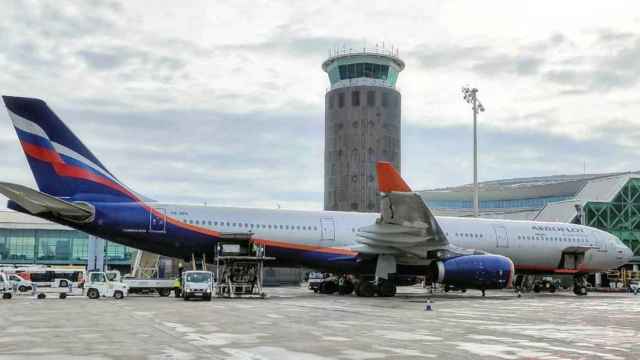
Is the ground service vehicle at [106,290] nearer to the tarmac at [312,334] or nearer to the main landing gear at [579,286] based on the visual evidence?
the tarmac at [312,334]

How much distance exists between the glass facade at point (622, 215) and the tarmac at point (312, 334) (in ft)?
130

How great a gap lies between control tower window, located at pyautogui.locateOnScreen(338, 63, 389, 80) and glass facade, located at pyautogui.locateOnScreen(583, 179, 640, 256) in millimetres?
34252

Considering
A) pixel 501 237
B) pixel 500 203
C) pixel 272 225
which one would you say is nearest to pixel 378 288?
pixel 272 225

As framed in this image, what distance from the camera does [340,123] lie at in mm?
88312

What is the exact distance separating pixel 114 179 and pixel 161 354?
807 inches

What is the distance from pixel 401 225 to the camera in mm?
29906

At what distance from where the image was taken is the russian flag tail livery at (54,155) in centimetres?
2766

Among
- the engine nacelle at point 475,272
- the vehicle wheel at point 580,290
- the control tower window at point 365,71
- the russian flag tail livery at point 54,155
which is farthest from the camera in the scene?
the control tower window at point 365,71

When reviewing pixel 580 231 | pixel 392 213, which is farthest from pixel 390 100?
pixel 392 213

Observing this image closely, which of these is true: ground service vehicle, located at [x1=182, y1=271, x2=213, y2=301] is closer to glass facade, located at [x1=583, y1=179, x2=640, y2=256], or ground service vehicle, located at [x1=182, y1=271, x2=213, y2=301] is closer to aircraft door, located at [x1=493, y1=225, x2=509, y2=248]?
aircraft door, located at [x1=493, y1=225, x2=509, y2=248]

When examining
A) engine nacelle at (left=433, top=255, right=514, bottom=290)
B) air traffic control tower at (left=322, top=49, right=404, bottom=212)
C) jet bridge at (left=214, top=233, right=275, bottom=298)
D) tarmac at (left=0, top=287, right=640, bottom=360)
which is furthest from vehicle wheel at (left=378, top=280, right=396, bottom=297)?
air traffic control tower at (left=322, top=49, right=404, bottom=212)

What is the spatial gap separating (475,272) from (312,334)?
17366 millimetres

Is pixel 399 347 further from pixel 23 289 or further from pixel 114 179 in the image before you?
pixel 23 289

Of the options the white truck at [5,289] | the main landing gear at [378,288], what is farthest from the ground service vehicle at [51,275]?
the main landing gear at [378,288]
